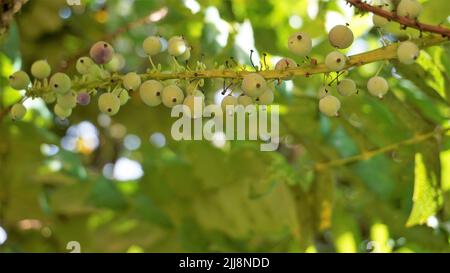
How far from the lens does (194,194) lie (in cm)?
173

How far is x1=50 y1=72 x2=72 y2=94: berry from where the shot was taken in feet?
2.97

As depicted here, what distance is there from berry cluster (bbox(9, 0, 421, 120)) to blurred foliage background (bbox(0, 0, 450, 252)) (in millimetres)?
407

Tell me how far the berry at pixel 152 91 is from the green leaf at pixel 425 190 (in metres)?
0.49

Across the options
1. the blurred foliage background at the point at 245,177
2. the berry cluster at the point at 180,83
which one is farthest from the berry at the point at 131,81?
the blurred foliage background at the point at 245,177

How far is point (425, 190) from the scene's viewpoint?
120 cm

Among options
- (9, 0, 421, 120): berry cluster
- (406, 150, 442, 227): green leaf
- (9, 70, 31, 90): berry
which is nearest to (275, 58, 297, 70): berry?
(9, 0, 421, 120): berry cluster

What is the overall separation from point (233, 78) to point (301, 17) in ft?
2.78

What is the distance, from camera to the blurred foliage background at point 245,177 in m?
1.47

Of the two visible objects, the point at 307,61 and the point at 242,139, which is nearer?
the point at 307,61

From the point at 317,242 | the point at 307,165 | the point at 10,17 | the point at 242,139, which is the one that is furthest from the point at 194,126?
the point at 10,17

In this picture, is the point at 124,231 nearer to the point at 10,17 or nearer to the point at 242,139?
the point at 242,139

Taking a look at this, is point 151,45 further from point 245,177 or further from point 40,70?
point 245,177

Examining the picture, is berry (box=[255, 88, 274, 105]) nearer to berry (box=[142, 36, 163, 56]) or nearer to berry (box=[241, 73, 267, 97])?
berry (box=[241, 73, 267, 97])

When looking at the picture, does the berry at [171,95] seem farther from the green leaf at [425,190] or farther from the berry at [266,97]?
the green leaf at [425,190]
